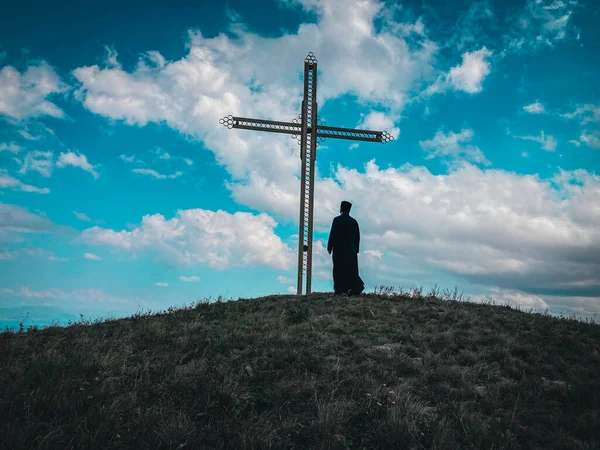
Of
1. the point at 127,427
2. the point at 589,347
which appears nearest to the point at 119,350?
the point at 127,427

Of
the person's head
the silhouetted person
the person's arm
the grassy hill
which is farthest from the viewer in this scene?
the person's head

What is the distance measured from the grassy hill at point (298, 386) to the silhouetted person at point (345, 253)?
14.3 feet

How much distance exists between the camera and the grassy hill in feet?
17.5

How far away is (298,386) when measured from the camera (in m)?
6.65

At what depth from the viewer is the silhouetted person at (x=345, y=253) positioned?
15445 millimetres

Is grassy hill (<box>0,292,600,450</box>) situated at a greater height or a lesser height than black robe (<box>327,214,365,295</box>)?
lesser

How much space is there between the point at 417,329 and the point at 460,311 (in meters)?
2.70

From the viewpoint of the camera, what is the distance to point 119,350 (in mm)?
7855

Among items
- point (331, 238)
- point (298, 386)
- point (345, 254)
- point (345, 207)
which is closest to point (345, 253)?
point (345, 254)

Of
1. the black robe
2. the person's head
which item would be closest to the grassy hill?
the black robe

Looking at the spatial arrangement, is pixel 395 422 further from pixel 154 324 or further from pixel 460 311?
pixel 460 311

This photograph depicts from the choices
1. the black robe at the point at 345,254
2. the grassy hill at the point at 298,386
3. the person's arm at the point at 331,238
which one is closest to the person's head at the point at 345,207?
the black robe at the point at 345,254

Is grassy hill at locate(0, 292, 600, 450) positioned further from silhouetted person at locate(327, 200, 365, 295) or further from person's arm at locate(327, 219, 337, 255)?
person's arm at locate(327, 219, 337, 255)

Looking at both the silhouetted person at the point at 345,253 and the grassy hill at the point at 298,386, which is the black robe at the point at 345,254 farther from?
the grassy hill at the point at 298,386
